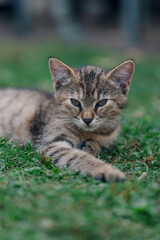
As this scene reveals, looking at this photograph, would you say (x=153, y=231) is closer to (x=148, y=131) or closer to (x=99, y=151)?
(x=99, y=151)

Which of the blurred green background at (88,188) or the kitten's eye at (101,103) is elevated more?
the kitten's eye at (101,103)

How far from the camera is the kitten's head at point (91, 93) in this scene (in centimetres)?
390

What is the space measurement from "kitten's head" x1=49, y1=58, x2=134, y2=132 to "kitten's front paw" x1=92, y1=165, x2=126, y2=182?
76 centimetres

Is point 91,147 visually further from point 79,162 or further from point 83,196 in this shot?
point 83,196

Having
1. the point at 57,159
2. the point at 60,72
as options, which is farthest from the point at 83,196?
the point at 60,72

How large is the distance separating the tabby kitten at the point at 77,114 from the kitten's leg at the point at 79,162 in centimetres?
1

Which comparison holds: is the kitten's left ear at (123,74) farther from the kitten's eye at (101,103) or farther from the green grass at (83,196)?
the green grass at (83,196)

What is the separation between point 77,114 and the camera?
12.9 ft

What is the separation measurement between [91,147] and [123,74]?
2.96 ft

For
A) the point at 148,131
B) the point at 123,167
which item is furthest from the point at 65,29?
the point at 123,167

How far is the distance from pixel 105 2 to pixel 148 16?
7.60 ft

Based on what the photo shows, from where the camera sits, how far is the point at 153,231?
2.41 meters

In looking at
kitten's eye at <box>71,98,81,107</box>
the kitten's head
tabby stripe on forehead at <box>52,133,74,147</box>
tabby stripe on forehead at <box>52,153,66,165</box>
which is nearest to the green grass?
tabby stripe on forehead at <box>52,153,66,165</box>

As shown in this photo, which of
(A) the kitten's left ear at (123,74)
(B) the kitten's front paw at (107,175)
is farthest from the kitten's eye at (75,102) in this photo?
(B) the kitten's front paw at (107,175)
